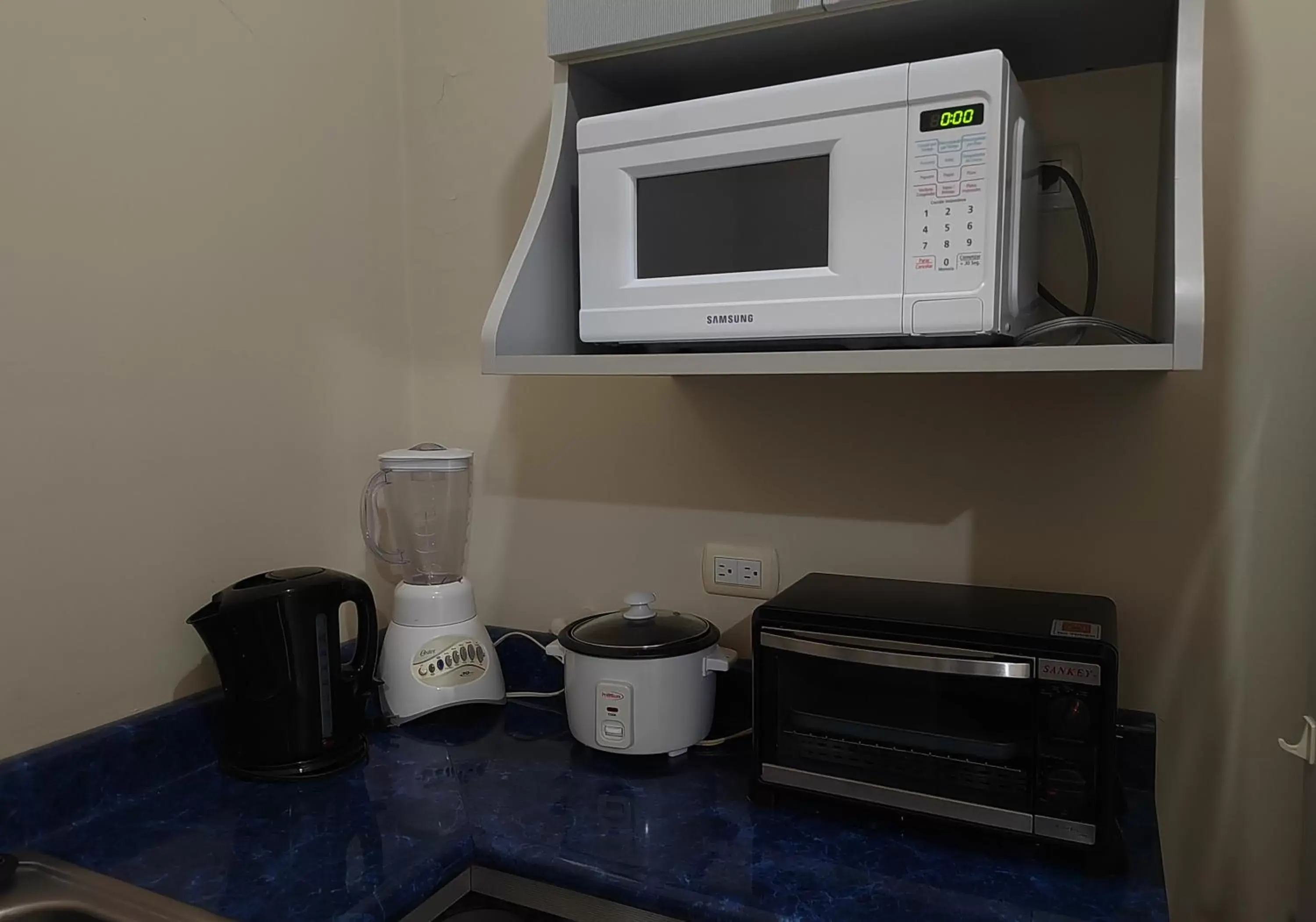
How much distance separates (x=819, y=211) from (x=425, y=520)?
3.10 ft

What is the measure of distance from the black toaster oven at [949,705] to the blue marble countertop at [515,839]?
2.3 inches

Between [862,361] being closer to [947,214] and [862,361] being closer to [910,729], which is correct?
[947,214]

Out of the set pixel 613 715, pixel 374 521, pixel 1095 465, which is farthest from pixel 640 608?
pixel 1095 465

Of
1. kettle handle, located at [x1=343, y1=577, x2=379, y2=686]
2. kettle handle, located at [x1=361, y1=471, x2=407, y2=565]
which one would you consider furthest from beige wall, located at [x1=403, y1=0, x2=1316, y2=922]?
kettle handle, located at [x1=343, y1=577, x2=379, y2=686]

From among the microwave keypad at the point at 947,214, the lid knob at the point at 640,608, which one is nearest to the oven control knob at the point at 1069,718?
the microwave keypad at the point at 947,214

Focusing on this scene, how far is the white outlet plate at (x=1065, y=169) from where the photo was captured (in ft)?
3.97

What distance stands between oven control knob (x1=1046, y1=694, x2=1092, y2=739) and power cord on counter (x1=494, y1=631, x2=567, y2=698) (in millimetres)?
807

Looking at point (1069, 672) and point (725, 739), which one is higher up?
point (1069, 672)

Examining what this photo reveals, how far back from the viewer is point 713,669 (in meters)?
1.32

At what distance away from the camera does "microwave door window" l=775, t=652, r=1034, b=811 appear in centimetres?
103

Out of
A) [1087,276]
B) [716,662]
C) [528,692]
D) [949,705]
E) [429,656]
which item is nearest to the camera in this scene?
[949,705]

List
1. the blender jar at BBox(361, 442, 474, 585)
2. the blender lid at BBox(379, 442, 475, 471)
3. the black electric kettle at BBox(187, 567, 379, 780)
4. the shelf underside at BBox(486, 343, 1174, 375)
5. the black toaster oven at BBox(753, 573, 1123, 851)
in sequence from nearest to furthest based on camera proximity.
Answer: the shelf underside at BBox(486, 343, 1174, 375), the black toaster oven at BBox(753, 573, 1123, 851), the black electric kettle at BBox(187, 567, 379, 780), the blender lid at BBox(379, 442, 475, 471), the blender jar at BBox(361, 442, 474, 585)

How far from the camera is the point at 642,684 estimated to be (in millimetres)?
1271

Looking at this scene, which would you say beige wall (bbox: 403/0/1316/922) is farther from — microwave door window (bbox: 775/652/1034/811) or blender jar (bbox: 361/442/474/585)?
microwave door window (bbox: 775/652/1034/811)
